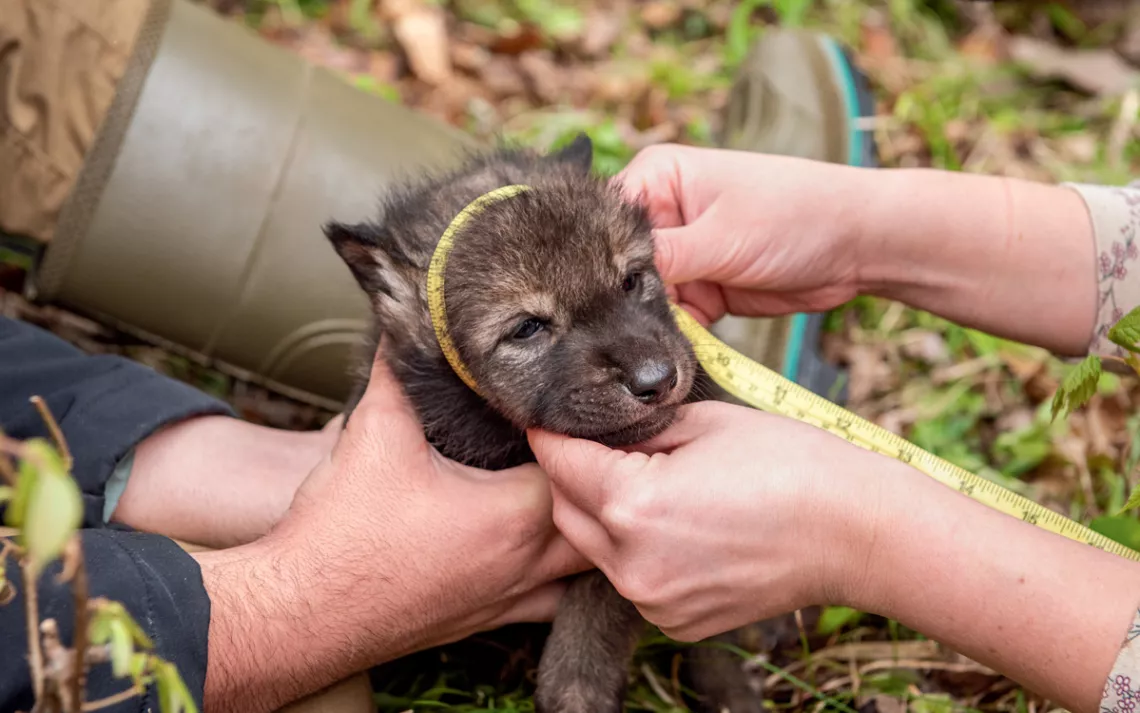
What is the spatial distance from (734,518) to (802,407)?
683mm

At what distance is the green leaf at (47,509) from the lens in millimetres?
846

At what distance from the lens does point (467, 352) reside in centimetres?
230

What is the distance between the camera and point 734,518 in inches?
74.0

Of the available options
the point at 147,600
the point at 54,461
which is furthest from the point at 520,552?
the point at 54,461

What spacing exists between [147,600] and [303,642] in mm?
411

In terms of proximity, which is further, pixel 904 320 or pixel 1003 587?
pixel 904 320

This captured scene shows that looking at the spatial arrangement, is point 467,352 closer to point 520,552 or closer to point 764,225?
point 520,552

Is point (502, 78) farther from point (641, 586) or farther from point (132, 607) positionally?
point (132, 607)

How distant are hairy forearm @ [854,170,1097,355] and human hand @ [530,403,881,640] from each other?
1.01m

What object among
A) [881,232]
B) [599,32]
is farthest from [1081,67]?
[881,232]

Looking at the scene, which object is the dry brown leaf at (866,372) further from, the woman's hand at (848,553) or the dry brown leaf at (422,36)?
the dry brown leaf at (422,36)

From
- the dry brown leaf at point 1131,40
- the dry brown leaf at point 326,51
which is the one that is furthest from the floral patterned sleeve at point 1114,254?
the dry brown leaf at point 326,51

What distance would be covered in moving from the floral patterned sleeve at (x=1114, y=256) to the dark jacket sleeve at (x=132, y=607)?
8.15 ft

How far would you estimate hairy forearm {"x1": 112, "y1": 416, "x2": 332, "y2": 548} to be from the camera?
2.78 metres
